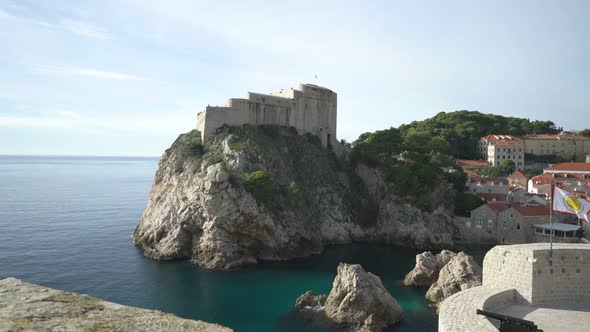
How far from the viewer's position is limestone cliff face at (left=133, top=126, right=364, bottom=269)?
35438 millimetres

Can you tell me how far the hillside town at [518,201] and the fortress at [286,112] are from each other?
730 inches

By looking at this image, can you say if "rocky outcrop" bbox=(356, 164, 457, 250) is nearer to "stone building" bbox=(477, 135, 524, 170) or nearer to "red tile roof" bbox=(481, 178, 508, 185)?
"red tile roof" bbox=(481, 178, 508, 185)

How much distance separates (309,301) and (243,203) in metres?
12.9

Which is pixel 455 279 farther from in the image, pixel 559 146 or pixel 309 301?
pixel 559 146

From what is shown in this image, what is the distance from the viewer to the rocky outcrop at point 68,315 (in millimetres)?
3590

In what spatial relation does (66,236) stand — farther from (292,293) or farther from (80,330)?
(80,330)

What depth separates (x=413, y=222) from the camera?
43219 millimetres

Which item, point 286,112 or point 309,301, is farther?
point 286,112

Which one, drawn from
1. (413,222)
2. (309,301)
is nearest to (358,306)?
(309,301)

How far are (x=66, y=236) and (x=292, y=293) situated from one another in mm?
27950

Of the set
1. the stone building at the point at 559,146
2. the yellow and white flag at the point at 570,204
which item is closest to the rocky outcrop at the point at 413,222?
the yellow and white flag at the point at 570,204

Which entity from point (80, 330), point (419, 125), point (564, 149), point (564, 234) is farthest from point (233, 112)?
point (564, 149)

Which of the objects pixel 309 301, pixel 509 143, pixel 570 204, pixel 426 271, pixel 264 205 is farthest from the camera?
pixel 509 143

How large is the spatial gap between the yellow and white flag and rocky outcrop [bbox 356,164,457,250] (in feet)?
82.7
